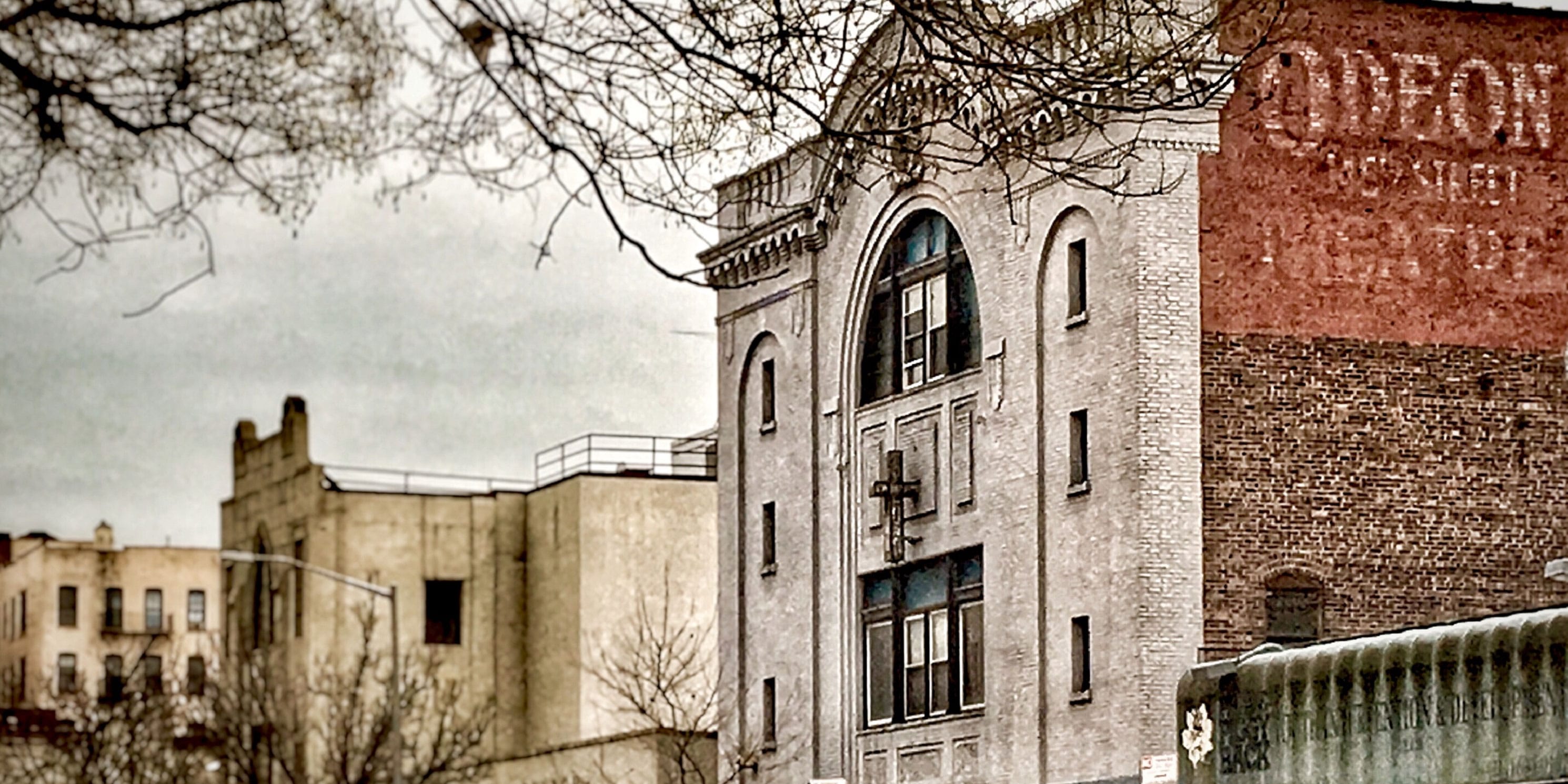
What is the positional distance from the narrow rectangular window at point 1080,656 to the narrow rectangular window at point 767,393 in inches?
412

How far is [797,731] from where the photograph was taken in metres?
51.1

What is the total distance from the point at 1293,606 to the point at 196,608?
288 feet

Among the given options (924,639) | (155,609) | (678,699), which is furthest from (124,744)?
(155,609)

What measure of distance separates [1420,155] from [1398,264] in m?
1.45

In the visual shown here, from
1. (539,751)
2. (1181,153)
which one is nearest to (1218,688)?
(1181,153)

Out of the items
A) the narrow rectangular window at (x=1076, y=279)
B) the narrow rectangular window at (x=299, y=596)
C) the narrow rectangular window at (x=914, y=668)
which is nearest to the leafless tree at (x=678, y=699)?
the narrow rectangular window at (x=914, y=668)

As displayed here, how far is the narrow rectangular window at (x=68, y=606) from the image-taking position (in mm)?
119062

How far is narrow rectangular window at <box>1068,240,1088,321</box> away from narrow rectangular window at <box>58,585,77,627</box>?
81.3 meters

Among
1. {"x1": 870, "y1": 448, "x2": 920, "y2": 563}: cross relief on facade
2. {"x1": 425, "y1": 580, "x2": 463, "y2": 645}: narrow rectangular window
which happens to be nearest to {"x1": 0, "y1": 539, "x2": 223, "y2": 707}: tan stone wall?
{"x1": 425, "y1": 580, "x2": 463, "y2": 645}: narrow rectangular window

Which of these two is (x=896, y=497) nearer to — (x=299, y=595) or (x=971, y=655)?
(x=971, y=655)

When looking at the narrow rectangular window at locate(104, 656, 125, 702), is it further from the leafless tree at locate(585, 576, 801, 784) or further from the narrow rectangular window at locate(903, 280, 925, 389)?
the narrow rectangular window at locate(903, 280, 925, 389)

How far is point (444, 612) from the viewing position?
256 ft

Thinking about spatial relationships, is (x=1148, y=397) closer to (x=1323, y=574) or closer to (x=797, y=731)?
(x=1323, y=574)

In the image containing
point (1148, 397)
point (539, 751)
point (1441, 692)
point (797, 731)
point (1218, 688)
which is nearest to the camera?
point (1441, 692)
